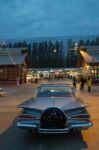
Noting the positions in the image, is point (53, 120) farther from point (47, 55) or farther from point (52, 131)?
point (47, 55)

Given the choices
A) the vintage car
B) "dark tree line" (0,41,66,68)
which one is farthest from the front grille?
"dark tree line" (0,41,66,68)

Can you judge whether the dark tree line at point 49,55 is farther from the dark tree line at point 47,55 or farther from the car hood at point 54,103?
the car hood at point 54,103

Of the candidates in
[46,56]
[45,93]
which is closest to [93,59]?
[45,93]

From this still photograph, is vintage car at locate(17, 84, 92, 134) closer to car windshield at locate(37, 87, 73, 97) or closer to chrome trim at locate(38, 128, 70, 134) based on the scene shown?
chrome trim at locate(38, 128, 70, 134)

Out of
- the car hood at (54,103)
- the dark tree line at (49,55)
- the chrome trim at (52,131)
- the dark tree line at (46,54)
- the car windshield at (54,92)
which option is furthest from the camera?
the dark tree line at (46,54)

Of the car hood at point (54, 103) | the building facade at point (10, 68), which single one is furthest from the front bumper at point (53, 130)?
the building facade at point (10, 68)

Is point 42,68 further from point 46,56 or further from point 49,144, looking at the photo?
point 49,144

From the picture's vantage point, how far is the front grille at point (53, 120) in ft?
36.5

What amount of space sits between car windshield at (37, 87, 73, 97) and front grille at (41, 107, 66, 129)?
242 centimetres

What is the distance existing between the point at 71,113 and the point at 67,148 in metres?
1.29

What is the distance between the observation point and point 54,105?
11.4 meters

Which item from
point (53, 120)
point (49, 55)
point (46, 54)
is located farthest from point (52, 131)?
point (46, 54)

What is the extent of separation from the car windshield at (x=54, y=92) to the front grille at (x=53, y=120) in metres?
2.42

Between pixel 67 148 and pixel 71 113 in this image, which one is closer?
pixel 67 148
